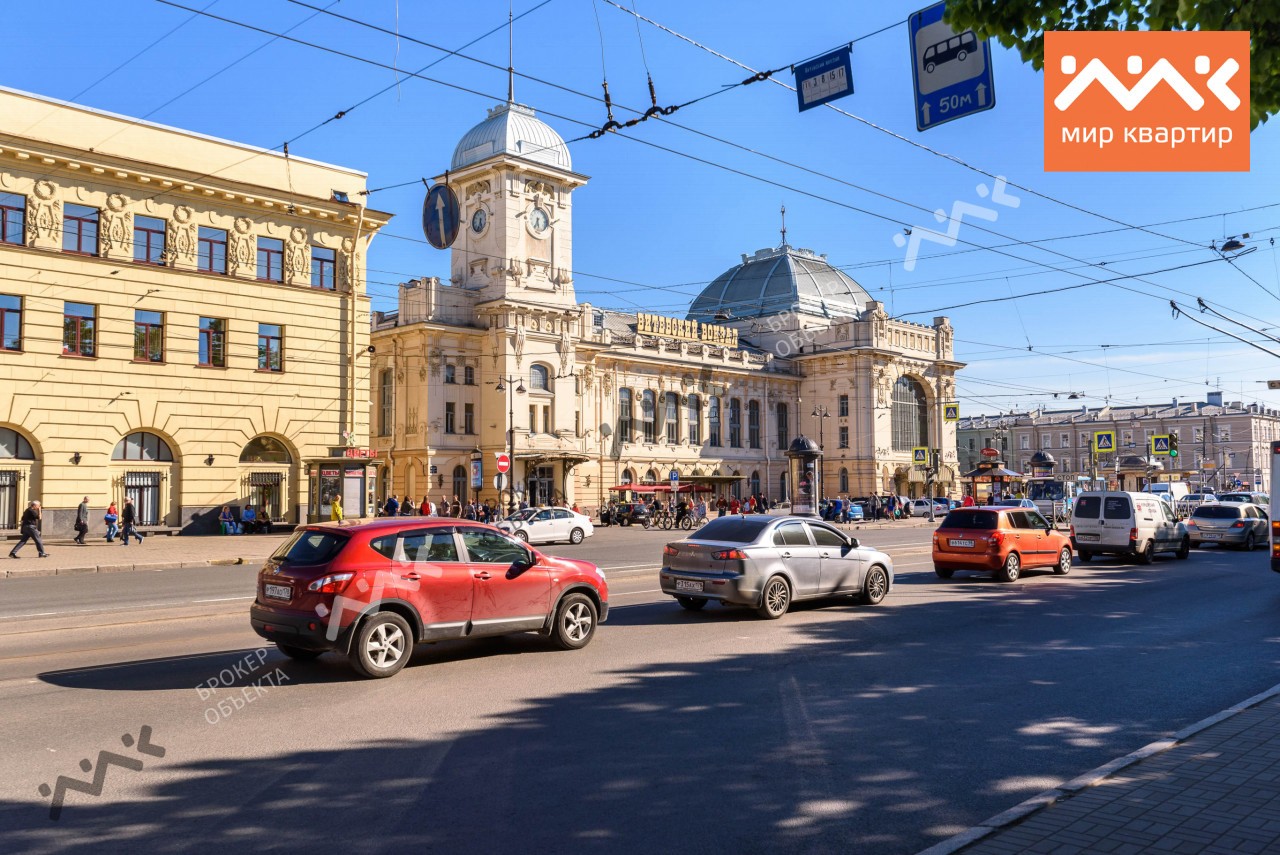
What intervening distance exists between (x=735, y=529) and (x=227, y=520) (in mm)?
26481

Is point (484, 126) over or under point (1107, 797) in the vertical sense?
over

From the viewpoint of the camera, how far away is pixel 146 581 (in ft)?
66.5

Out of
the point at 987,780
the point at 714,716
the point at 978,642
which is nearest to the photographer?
the point at 987,780

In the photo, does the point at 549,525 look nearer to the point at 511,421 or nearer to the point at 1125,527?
the point at 1125,527

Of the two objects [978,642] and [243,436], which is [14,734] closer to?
[978,642]

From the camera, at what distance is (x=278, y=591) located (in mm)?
9430

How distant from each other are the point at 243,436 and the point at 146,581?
1641 cm

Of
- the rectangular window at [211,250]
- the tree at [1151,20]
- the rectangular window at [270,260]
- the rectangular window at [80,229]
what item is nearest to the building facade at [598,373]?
the rectangular window at [270,260]

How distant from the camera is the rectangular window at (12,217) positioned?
30.6 m

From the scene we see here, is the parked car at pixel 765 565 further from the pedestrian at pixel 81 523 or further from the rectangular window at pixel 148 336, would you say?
the rectangular window at pixel 148 336

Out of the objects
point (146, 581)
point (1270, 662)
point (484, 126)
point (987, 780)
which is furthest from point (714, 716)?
point (484, 126)

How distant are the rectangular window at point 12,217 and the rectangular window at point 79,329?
2544 millimetres

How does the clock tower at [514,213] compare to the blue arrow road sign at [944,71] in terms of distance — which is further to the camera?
the clock tower at [514,213]

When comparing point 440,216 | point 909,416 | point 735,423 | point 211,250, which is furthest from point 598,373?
point 440,216
